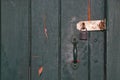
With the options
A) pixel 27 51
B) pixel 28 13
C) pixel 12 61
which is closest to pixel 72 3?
pixel 28 13

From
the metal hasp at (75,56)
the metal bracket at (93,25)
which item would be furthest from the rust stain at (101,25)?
the metal hasp at (75,56)

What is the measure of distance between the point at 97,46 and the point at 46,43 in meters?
0.28

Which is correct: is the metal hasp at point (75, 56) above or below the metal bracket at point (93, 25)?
below

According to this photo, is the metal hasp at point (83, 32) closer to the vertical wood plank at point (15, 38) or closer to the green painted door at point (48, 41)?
the green painted door at point (48, 41)

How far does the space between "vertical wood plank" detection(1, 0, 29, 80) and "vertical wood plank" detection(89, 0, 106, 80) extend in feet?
1.19

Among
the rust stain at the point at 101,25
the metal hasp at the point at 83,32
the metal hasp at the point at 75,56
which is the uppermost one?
the rust stain at the point at 101,25

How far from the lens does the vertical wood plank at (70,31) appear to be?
1593 mm

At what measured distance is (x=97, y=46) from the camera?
1.58 m

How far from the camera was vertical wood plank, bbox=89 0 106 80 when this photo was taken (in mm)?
1574

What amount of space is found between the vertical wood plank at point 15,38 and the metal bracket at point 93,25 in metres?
0.30
